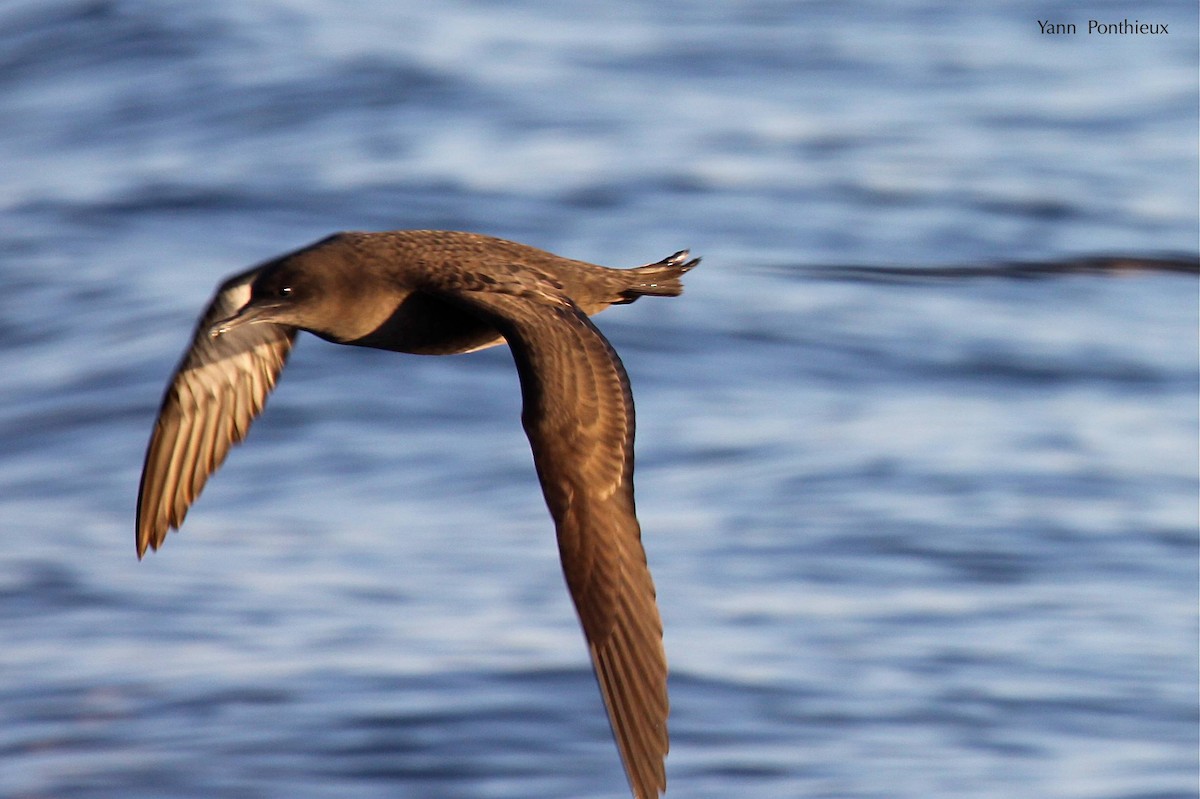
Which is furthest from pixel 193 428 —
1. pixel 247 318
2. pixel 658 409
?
pixel 658 409

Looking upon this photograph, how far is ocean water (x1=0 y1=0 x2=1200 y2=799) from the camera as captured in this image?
7.64m

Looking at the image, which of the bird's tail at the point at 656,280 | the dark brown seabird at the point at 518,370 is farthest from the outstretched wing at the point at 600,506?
the bird's tail at the point at 656,280

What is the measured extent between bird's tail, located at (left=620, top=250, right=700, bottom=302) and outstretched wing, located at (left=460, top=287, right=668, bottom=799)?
0.77 meters

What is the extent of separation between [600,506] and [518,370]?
38 centimetres

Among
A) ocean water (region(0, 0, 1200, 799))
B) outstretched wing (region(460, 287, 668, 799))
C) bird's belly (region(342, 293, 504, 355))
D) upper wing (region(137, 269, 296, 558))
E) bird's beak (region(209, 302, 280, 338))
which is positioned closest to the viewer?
outstretched wing (region(460, 287, 668, 799))

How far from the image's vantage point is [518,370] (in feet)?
15.8

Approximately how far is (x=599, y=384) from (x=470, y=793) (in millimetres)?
2816

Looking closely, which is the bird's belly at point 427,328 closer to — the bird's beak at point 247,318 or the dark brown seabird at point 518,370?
the dark brown seabird at point 518,370

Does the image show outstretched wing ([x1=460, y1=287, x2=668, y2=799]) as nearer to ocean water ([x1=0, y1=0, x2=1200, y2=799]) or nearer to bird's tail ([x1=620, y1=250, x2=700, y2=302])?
bird's tail ([x1=620, y1=250, x2=700, y2=302])

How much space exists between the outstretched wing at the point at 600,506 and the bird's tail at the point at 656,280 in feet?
2.53

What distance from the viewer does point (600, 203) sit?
13305mm

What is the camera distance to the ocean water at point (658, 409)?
7.64 meters

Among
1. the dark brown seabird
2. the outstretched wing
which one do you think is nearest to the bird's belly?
the dark brown seabird

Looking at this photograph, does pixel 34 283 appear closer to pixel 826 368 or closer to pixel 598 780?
pixel 826 368
